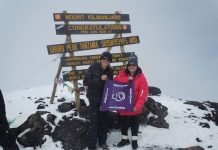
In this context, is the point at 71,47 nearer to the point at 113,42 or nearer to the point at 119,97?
the point at 113,42

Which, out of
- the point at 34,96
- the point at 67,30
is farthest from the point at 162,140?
the point at 34,96

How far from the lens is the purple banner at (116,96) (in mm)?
9422

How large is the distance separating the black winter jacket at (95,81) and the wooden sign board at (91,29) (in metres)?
2.60

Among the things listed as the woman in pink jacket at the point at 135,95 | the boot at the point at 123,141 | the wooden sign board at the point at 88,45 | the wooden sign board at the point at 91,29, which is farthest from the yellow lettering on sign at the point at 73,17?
the boot at the point at 123,141

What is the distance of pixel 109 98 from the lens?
31.1 feet

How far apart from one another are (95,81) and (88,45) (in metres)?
2.72

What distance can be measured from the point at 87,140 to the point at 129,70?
8.20ft

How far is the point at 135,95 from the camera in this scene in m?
9.48

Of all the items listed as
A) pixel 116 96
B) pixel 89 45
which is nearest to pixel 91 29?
pixel 89 45

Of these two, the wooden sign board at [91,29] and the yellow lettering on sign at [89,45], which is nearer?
the wooden sign board at [91,29]

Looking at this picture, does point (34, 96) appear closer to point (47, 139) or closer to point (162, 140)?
point (47, 139)

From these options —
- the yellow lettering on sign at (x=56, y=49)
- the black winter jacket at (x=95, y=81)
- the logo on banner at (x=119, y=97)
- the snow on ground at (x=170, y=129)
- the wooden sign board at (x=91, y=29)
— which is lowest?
the snow on ground at (x=170, y=129)

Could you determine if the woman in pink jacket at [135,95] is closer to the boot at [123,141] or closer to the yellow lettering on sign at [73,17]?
the boot at [123,141]

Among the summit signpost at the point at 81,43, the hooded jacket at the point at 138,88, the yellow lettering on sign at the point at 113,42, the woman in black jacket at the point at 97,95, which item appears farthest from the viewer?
the yellow lettering on sign at the point at 113,42
